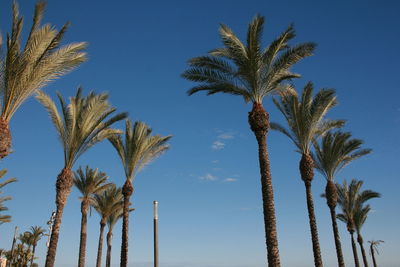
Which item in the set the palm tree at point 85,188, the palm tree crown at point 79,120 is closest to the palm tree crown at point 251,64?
the palm tree crown at point 79,120

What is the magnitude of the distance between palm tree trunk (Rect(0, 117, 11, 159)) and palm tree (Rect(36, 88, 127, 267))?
19.5 feet

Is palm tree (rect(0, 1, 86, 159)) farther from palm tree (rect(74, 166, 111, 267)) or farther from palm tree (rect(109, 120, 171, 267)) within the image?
palm tree (rect(74, 166, 111, 267))

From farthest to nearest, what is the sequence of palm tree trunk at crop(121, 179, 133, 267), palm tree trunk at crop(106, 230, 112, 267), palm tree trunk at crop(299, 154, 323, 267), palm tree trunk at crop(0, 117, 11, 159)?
1. palm tree trunk at crop(106, 230, 112, 267)
2. palm tree trunk at crop(121, 179, 133, 267)
3. palm tree trunk at crop(299, 154, 323, 267)
4. palm tree trunk at crop(0, 117, 11, 159)

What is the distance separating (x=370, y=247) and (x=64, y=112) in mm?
45765

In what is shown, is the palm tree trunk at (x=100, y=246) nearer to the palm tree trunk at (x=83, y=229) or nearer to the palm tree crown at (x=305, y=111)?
the palm tree trunk at (x=83, y=229)

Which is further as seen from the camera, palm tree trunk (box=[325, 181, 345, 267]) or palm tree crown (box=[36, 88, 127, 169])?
palm tree trunk (box=[325, 181, 345, 267])

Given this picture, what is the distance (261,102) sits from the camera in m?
17.4

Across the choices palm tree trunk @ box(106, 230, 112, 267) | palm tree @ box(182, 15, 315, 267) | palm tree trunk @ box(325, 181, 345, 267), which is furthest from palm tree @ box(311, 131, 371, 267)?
palm tree trunk @ box(106, 230, 112, 267)

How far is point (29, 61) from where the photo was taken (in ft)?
43.1

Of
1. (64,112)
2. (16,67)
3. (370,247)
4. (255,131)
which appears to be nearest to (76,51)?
(16,67)

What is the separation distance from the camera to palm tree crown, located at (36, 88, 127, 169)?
19.0m

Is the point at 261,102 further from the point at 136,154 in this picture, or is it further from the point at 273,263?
the point at 136,154

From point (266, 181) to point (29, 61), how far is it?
10.7 m

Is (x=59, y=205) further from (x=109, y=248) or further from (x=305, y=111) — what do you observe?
A: (x=109, y=248)
